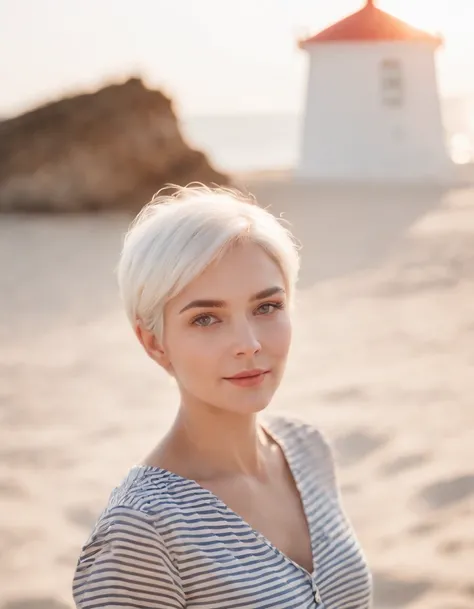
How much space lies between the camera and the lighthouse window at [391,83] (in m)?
16.8

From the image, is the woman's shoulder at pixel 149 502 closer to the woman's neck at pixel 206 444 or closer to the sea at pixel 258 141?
the woman's neck at pixel 206 444

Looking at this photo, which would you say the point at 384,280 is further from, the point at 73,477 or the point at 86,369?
the point at 73,477

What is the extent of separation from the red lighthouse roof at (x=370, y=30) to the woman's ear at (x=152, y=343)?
15.2m

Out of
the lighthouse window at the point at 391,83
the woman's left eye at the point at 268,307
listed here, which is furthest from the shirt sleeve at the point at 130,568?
the lighthouse window at the point at 391,83

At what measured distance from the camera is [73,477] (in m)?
4.45

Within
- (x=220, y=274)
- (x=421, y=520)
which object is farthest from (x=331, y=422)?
(x=220, y=274)

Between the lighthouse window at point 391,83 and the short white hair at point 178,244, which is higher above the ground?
the lighthouse window at point 391,83

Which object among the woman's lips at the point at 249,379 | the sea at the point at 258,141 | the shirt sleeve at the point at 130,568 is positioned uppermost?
the sea at the point at 258,141

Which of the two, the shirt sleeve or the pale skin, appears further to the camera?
the pale skin

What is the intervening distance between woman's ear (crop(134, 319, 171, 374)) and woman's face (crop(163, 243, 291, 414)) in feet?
0.13

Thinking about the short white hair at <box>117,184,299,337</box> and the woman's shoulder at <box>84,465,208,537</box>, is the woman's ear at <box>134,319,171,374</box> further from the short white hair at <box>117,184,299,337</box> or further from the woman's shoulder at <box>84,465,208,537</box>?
the woman's shoulder at <box>84,465,208,537</box>

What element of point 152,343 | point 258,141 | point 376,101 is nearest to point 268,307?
point 152,343

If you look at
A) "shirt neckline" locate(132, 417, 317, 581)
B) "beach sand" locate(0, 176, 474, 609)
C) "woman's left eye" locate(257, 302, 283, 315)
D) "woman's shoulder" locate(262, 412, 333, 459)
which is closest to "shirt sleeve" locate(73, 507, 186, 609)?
"shirt neckline" locate(132, 417, 317, 581)

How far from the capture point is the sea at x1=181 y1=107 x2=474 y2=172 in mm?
46125
